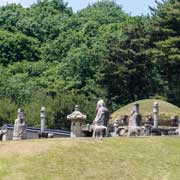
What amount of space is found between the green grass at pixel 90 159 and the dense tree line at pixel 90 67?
89.1 feet

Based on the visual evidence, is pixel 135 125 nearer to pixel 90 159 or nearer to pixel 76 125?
pixel 76 125

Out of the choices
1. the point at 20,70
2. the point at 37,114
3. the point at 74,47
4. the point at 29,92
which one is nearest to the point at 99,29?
the point at 74,47

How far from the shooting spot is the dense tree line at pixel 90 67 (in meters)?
66.4

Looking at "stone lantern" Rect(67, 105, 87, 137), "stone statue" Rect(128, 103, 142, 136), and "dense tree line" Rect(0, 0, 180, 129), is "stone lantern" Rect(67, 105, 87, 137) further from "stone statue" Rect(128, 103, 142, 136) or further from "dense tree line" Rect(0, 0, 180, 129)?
"dense tree line" Rect(0, 0, 180, 129)

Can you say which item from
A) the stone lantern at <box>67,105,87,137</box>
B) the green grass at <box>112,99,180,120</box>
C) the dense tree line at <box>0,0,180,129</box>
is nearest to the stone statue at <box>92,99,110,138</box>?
the stone lantern at <box>67,105,87,137</box>

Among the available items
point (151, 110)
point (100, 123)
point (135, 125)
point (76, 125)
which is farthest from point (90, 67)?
point (100, 123)

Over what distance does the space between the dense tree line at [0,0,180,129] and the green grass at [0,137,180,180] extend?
27158 millimetres

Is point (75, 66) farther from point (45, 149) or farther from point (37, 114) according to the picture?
point (45, 149)

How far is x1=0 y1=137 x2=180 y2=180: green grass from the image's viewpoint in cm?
3033

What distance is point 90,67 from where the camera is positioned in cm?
7944

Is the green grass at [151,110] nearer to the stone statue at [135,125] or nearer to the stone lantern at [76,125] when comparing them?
the stone lantern at [76,125]

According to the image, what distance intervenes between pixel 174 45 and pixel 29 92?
46.3 feet

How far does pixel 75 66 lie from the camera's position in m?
80.0

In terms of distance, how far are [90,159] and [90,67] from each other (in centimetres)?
4791
